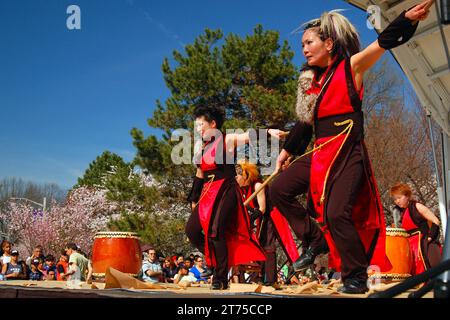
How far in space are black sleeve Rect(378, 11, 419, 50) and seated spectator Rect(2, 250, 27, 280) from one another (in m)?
9.14

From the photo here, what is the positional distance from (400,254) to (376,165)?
17.2m

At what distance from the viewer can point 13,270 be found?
1070 cm

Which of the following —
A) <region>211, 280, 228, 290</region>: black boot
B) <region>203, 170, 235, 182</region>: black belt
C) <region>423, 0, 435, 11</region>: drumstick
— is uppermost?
<region>423, 0, 435, 11</region>: drumstick

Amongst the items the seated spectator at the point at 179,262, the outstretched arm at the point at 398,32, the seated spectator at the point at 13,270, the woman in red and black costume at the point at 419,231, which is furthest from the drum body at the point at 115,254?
the seated spectator at the point at 179,262

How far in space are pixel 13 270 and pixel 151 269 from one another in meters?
2.72

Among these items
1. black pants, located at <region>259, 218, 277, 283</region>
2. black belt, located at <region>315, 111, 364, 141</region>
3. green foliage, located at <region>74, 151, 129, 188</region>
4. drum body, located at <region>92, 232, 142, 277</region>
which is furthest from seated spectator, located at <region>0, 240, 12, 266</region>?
green foliage, located at <region>74, 151, 129, 188</region>

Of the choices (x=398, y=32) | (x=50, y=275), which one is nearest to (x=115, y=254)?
(x=398, y=32)

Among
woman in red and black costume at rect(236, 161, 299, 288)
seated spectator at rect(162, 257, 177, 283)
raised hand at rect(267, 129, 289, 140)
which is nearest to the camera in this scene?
raised hand at rect(267, 129, 289, 140)

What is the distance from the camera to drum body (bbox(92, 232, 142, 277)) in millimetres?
6965

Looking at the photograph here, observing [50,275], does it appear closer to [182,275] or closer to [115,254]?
[182,275]

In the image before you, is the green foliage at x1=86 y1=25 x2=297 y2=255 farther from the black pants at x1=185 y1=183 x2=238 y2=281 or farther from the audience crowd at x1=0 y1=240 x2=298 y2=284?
the black pants at x1=185 y1=183 x2=238 y2=281
